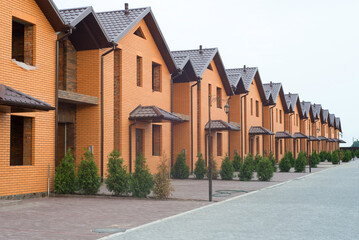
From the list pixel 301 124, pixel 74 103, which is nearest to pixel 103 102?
pixel 74 103

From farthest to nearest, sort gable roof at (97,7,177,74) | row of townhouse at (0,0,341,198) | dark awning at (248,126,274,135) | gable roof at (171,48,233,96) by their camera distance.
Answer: dark awning at (248,126,274,135)
gable roof at (171,48,233,96)
gable roof at (97,7,177,74)
row of townhouse at (0,0,341,198)

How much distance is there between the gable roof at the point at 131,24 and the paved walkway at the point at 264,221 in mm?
9724

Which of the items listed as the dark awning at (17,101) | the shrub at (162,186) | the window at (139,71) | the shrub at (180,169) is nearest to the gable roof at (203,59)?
the window at (139,71)

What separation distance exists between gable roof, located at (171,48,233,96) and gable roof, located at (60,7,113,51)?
8.23 metres

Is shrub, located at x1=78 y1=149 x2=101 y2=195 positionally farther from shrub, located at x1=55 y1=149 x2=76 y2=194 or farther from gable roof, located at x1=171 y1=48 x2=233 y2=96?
gable roof, located at x1=171 y1=48 x2=233 y2=96

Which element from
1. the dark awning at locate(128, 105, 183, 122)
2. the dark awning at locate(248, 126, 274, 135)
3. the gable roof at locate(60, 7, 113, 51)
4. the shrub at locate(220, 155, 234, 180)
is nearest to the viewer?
the gable roof at locate(60, 7, 113, 51)

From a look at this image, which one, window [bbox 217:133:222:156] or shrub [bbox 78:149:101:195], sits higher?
window [bbox 217:133:222:156]

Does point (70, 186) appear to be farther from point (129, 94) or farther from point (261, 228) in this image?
point (261, 228)

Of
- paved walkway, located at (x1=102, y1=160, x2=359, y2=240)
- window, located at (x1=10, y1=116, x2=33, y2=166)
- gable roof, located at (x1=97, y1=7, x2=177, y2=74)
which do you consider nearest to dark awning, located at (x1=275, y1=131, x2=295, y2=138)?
gable roof, located at (x1=97, y1=7, x2=177, y2=74)

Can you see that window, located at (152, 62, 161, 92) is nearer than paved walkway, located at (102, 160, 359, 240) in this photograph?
No

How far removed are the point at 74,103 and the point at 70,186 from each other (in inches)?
174

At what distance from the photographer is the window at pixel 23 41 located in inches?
590

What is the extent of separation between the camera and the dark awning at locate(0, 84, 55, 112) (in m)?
11.5

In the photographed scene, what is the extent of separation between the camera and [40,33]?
50.0ft
